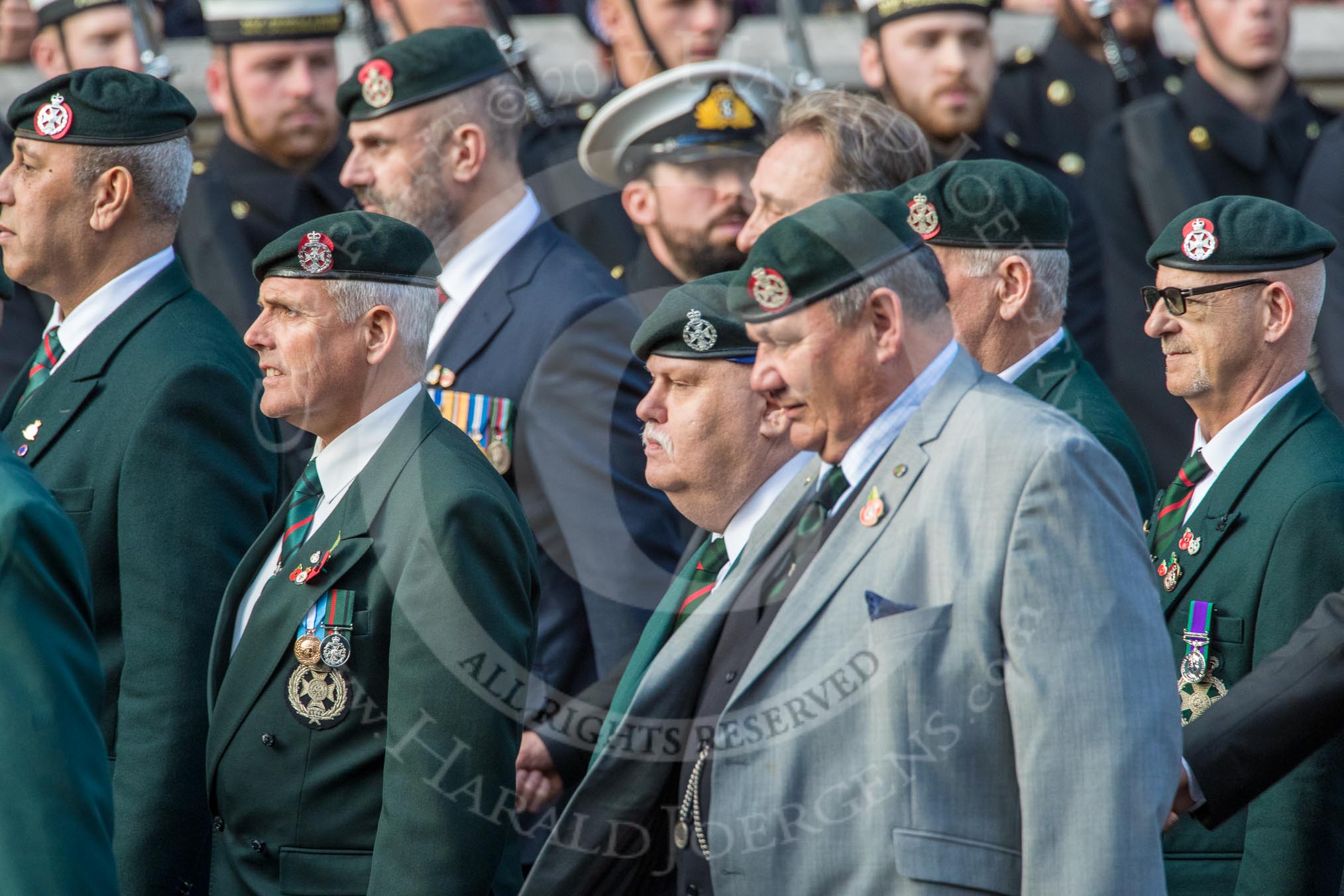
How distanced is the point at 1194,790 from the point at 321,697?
1.63 metres

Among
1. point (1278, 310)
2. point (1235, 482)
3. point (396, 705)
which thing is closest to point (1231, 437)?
point (1235, 482)

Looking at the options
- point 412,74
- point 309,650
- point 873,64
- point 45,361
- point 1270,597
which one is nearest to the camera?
point 309,650

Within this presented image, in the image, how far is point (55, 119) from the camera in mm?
4273

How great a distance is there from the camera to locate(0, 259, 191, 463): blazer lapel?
407 cm

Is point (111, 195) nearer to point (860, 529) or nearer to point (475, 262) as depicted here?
point (475, 262)

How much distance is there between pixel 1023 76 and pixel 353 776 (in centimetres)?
514

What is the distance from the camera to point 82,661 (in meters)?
2.63

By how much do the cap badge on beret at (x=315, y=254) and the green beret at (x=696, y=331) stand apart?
649 millimetres

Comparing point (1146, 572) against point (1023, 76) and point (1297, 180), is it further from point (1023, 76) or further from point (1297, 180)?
point (1023, 76)

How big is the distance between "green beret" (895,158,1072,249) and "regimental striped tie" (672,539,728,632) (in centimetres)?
91

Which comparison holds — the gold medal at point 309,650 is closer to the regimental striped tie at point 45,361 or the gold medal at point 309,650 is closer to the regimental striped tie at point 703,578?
the regimental striped tie at point 703,578

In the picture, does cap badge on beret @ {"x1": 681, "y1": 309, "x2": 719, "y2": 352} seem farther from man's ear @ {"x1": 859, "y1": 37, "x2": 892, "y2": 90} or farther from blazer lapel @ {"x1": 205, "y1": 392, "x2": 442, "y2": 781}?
man's ear @ {"x1": 859, "y1": 37, "x2": 892, "y2": 90}

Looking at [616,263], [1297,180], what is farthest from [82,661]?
[1297,180]

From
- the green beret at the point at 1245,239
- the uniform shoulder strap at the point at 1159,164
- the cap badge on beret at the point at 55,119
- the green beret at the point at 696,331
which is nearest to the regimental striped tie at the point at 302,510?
the green beret at the point at 696,331
